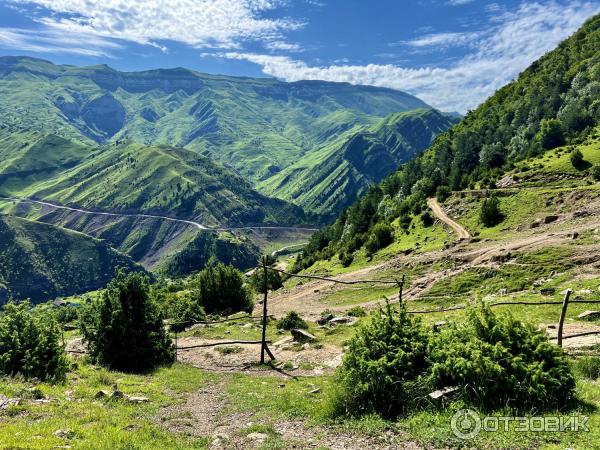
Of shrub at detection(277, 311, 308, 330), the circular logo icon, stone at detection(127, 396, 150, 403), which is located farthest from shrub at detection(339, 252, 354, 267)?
the circular logo icon

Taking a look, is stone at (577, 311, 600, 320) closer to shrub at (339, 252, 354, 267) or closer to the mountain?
Result: the mountain

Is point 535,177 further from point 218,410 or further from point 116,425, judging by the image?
point 116,425

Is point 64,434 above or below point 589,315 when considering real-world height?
below

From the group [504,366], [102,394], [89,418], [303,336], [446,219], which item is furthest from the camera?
[446,219]

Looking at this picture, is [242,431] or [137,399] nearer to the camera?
[242,431]

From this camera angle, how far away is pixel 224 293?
2448 inches

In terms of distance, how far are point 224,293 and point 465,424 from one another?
2031 inches

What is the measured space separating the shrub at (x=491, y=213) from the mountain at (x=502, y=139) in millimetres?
2079

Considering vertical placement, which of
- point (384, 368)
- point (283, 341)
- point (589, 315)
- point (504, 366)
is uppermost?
point (504, 366)

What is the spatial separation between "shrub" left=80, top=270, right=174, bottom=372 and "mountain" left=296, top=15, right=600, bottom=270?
54.9m

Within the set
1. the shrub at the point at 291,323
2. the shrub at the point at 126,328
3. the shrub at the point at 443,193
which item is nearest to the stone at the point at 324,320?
the shrub at the point at 291,323

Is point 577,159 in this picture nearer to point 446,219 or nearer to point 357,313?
point 446,219

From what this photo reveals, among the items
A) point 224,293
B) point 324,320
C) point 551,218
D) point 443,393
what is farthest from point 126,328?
point 551,218

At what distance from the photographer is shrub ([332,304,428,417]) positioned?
637 inches
